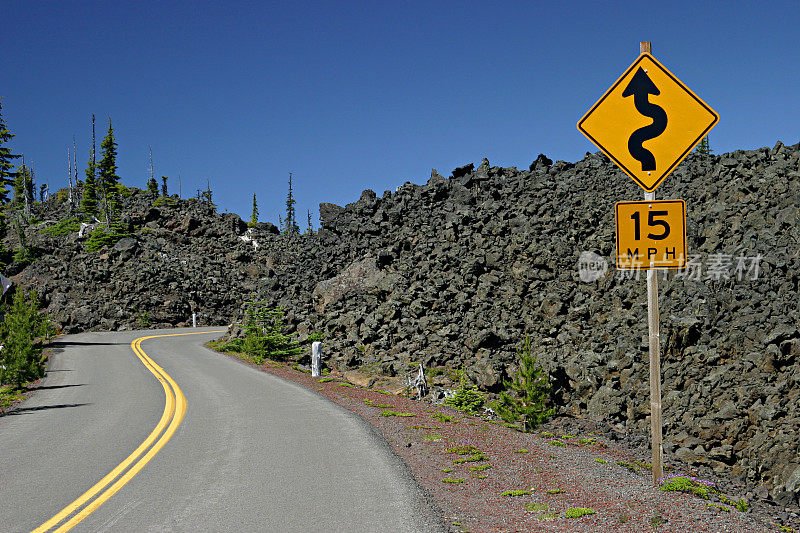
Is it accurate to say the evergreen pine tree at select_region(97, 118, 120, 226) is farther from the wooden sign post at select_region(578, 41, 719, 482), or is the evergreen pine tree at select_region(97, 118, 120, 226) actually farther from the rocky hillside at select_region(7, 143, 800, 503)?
the wooden sign post at select_region(578, 41, 719, 482)

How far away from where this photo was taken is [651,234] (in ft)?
20.0

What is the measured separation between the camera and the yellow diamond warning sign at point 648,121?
242 inches

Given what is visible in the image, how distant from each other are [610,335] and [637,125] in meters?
11.6

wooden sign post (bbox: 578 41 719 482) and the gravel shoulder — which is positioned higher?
wooden sign post (bbox: 578 41 719 482)

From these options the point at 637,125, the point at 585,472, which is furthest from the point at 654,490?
the point at 637,125

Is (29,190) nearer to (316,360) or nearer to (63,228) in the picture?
Answer: (63,228)

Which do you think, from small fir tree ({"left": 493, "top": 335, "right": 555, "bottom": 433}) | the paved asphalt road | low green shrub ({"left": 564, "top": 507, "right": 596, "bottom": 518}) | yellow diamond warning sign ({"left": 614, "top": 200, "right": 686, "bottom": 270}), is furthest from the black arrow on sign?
small fir tree ({"left": 493, "top": 335, "right": 555, "bottom": 433})

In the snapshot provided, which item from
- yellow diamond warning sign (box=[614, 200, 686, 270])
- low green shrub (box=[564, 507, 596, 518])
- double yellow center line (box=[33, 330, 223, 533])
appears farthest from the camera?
yellow diamond warning sign (box=[614, 200, 686, 270])

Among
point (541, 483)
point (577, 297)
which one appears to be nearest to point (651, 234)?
point (541, 483)

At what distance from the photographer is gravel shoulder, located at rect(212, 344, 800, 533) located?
211 inches

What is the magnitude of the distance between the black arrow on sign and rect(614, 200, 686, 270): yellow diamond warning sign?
1.88ft

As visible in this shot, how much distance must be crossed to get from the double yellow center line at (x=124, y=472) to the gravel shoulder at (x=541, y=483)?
12.7 ft

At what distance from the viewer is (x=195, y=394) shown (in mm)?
14281

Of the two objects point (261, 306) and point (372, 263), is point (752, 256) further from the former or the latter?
point (261, 306)
